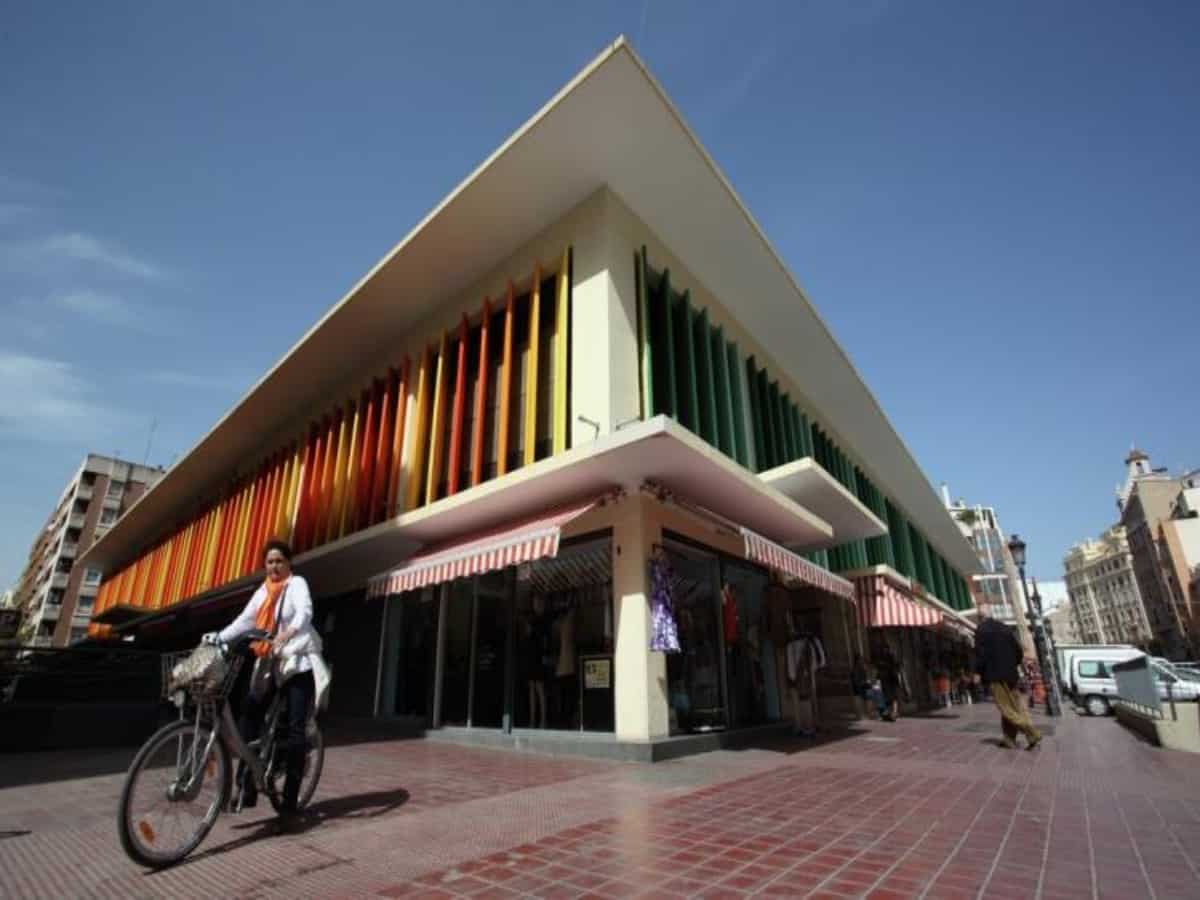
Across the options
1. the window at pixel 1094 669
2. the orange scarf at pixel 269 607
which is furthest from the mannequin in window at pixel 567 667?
the window at pixel 1094 669

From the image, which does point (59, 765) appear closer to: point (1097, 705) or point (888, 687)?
point (888, 687)

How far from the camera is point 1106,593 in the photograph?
317 ft

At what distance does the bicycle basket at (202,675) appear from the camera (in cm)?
327

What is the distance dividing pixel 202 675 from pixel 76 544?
7611 cm

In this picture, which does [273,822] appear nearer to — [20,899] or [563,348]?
[20,899]

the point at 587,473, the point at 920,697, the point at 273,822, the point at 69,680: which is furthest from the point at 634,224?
the point at 920,697

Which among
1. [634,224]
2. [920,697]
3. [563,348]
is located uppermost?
[634,224]

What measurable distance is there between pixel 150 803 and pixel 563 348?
7.11 m

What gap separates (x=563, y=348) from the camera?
9000 millimetres

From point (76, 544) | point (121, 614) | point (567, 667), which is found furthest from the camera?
point (76, 544)

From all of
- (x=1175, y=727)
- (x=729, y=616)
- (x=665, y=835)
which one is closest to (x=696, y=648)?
(x=729, y=616)

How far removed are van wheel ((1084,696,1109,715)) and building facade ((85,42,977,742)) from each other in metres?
9.47

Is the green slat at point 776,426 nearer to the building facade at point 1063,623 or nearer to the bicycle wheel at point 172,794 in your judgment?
the bicycle wheel at point 172,794

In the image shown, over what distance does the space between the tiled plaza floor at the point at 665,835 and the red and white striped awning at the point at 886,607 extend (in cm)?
694
